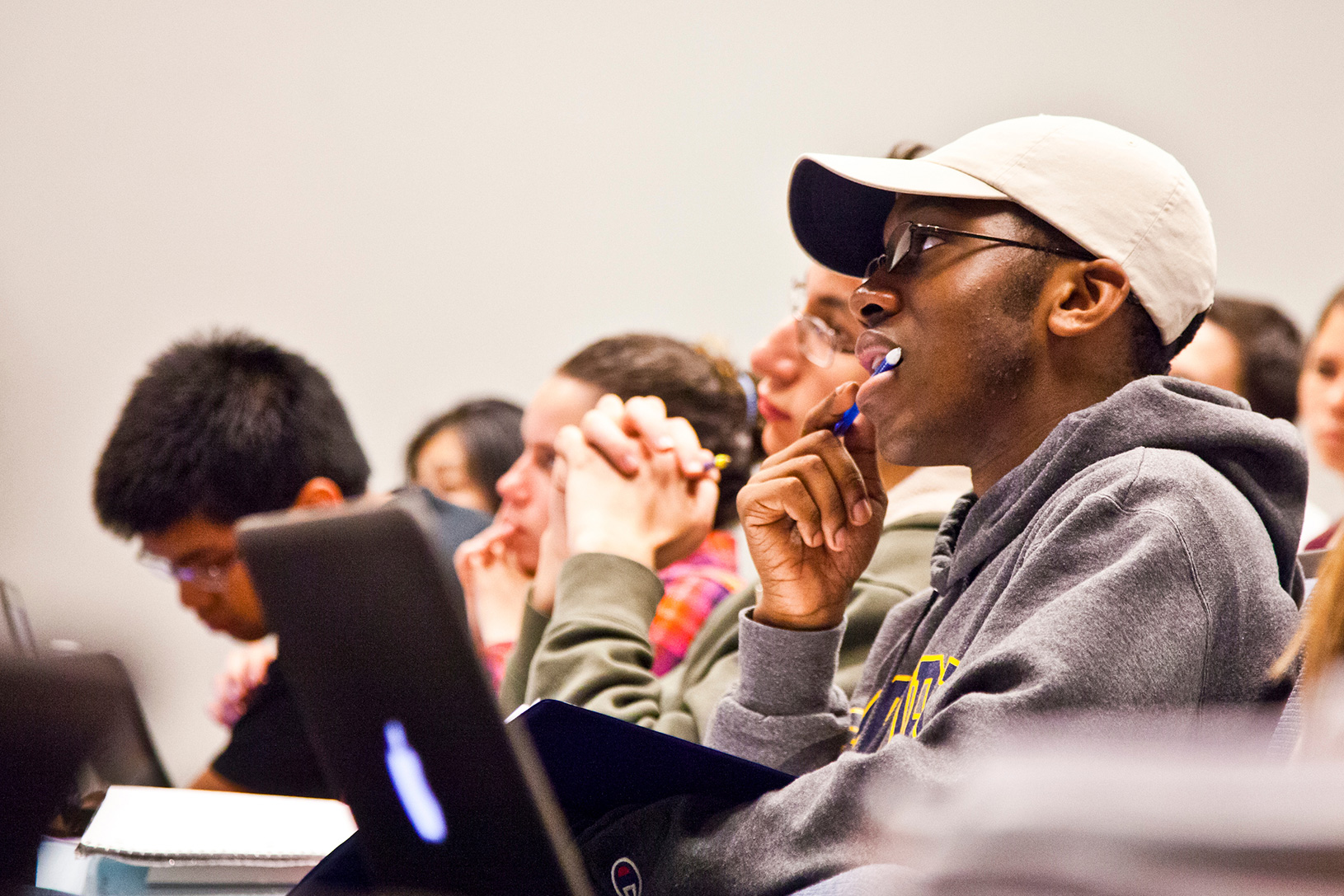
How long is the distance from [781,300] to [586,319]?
51 centimetres

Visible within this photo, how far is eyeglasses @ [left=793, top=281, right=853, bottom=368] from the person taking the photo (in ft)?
4.96

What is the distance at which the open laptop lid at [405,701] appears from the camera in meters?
0.57

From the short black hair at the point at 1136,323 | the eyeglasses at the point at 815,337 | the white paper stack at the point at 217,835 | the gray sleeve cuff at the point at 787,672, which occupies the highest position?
the short black hair at the point at 1136,323

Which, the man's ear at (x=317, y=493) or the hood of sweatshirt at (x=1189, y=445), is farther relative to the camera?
the man's ear at (x=317, y=493)

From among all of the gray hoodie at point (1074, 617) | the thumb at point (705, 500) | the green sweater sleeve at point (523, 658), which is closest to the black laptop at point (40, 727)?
the gray hoodie at point (1074, 617)

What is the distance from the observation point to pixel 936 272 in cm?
105

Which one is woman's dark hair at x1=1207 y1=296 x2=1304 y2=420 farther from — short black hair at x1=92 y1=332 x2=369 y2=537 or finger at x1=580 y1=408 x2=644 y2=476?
short black hair at x1=92 y1=332 x2=369 y2=537

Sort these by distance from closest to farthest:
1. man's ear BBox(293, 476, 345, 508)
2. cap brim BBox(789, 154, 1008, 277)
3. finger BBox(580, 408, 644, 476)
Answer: cap brim BBox(789, 154, 1008, 277)
finger BBox(580, 408, 644, 476)
man's ear BBox(293, 476, 345, 508)

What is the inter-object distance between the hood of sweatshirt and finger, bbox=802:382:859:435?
0.86ft

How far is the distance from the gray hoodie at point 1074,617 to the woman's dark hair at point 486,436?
1.78 meters

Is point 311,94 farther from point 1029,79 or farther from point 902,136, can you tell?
point 1029,79

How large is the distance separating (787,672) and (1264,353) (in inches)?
60.1

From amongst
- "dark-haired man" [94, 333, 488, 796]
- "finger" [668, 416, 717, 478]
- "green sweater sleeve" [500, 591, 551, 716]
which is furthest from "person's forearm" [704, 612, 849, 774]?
"dark-haired man" [94, 333, 488, 796]

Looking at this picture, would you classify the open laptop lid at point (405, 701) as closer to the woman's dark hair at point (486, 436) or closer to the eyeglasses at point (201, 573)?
the eyeglasses at point (201, 573)
